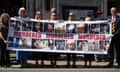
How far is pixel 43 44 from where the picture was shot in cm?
1284

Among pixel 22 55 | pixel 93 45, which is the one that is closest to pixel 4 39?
pixel 22 55

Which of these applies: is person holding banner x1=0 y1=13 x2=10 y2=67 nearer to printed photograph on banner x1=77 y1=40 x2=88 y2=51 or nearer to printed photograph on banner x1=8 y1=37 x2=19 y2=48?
printed photograph on banner x1=8 y1=37 x2=19 y2=48

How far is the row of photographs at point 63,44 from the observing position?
12.8 meters

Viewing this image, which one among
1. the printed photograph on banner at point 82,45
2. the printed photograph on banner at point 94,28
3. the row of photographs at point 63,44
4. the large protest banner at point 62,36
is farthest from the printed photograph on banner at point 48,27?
the printed photograph on banner at point 94,28

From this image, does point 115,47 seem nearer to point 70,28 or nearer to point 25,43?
point 70,28

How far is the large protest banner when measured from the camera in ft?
41.9

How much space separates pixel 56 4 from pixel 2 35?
6.35 metres

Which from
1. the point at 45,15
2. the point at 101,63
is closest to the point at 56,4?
the point at 45,15

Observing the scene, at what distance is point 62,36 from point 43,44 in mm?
628

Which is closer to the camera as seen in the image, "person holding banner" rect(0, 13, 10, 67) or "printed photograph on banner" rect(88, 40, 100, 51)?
"person holding banner" rect(0, 13, 10, 67)

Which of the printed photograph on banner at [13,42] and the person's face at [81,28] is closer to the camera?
the printed photograph on banner at [13,42]

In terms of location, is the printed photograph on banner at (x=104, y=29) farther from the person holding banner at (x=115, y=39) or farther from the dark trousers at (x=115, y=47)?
the dark trousers at (x=115, y=47)

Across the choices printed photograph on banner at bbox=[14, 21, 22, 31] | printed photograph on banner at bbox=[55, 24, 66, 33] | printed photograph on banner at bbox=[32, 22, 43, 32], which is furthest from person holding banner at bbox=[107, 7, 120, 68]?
printed photograph on banner at bbox=[14, 21, 22, 31]

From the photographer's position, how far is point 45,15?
1853 centimetres
